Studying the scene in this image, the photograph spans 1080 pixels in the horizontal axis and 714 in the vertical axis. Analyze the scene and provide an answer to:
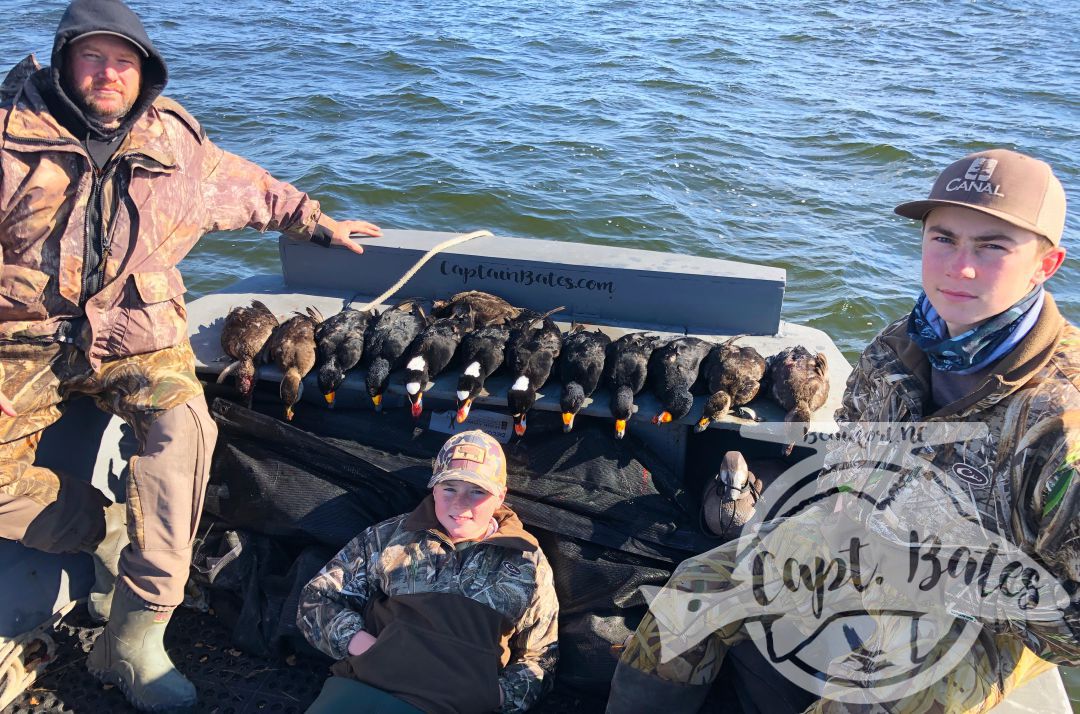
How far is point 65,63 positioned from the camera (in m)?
3.57

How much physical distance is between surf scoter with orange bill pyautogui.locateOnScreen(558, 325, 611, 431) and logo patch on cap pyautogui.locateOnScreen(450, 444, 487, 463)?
36.4 inches

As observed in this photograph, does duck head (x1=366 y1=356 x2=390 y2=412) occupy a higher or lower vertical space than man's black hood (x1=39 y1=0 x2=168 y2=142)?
lower

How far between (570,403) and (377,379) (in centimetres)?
103

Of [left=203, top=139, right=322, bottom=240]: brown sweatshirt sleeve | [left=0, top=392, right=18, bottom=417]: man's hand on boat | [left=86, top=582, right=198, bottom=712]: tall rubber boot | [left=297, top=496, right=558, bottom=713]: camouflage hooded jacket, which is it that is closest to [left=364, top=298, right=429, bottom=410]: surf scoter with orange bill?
[left=203, top=139, right=322, bottom=240]: brown sweatshirt sleeve

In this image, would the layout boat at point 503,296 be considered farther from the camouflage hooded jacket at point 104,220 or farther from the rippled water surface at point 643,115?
the rippled water surface at point 643,115

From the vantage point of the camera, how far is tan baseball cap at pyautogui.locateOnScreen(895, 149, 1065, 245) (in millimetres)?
2451

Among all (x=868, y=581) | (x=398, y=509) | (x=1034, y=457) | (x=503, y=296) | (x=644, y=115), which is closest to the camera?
(x=1034, y=457)

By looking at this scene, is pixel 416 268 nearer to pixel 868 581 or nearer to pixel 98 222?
pixel 98 222

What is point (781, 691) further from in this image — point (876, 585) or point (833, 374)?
point (833, 374)

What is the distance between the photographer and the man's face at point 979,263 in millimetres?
2510

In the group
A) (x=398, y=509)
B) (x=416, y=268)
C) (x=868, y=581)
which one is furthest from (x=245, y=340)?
(x=868, y=581)

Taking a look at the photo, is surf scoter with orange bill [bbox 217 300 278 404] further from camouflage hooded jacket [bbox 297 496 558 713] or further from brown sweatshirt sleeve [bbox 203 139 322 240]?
camouflage hooded jacket [bbox 297 496 558 713]

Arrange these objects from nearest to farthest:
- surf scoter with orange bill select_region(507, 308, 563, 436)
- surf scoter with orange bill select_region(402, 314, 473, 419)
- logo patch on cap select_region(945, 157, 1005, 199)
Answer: logo patch on cap select_region(945, 157, 1005, 199)
surf scoter with orange bill select_region(507, 308, 563, 436)
surf scoter with orange bill select_region(402, 314, 473, 419)

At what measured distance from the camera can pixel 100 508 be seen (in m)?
3.99
